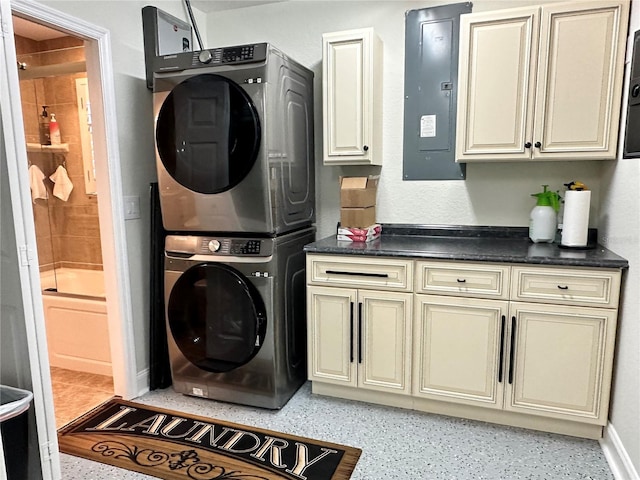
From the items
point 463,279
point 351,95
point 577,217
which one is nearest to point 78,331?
point 351,95

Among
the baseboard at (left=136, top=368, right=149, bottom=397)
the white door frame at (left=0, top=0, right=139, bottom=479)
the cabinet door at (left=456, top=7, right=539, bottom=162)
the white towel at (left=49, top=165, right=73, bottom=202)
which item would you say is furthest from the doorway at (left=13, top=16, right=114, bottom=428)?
the cabinet door at (left=456, top=7, right=539, bottom=162)

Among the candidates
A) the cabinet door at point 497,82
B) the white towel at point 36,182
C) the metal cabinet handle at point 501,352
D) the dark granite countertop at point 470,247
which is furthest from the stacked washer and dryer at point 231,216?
the white towel at point 36,182

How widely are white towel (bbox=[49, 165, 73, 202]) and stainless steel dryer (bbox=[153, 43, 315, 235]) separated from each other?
5.66ft

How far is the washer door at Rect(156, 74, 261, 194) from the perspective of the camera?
87.4 inches

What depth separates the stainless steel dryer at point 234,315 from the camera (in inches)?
92.0

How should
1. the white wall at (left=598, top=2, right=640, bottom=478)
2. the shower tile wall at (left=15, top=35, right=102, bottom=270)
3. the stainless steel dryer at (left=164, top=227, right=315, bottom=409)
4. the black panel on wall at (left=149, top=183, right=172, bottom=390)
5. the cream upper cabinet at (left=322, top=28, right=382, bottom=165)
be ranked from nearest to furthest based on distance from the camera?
the white wall at (left=598, top=2, right=640, bottom=478) → the stainless steel dryer at (left=164, top=227, right=315, bottom=409) → the cream upper cabinet at (left=322, top=28, right=382, bottom=165) → the black panel on wall at (left=149, top=183, right=172, bottom=390) → the shower tile wall at (left=15, top=35, right=102, bottom=270)

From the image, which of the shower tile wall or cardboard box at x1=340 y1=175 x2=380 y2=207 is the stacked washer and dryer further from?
the shower tile wall

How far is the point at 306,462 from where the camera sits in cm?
198

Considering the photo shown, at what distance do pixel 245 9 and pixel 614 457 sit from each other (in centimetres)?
337

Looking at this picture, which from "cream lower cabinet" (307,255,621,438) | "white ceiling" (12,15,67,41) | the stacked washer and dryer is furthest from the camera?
"white ceiling" (12,15,67,41)

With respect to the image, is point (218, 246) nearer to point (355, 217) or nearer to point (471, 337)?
point (355, 217)

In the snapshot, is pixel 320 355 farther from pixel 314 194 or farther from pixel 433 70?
pixel 433 70

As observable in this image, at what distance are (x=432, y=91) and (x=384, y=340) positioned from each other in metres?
1.54

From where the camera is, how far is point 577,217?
7.17 feet
